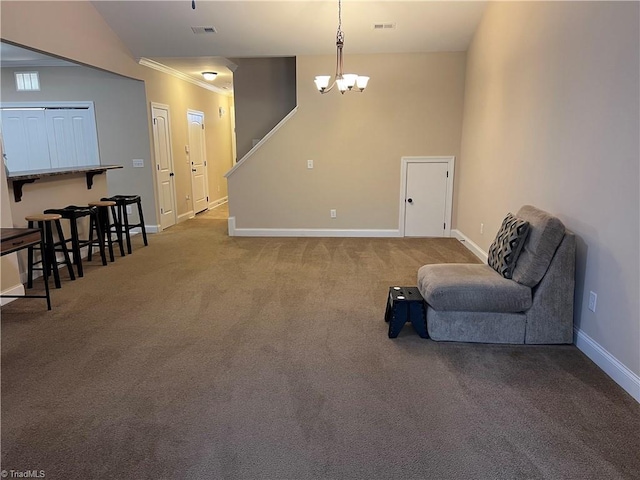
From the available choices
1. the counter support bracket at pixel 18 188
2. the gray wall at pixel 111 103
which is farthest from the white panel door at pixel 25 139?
the counter support bracket at pixel 18 188

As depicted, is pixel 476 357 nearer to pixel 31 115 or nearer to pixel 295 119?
pixel 295 119

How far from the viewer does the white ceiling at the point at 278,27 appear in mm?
5062

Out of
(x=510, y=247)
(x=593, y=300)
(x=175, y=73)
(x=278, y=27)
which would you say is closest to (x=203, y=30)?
(x=278, y=27)

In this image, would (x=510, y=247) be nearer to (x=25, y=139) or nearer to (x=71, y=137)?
(x=71, y=137)

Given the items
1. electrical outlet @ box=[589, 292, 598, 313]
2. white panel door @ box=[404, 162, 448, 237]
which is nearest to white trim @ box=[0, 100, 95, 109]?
white panel door @ box=[404, 162, 448, 237]

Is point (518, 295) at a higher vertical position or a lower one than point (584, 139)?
lower

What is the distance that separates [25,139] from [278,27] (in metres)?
4.49

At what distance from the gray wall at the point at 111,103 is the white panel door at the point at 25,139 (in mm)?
247

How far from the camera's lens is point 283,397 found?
7.90 feet

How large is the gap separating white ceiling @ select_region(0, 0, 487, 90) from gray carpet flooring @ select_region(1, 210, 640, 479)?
3.49 m

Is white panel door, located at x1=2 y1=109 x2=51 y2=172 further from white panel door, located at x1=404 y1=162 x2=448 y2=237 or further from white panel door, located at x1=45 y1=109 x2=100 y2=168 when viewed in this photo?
white panel door, located at x1=404 y1=162 x2=448 y2=237

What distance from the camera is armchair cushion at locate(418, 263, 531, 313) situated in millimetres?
2922

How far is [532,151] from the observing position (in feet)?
12.3

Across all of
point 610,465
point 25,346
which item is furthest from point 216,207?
point 610,465
